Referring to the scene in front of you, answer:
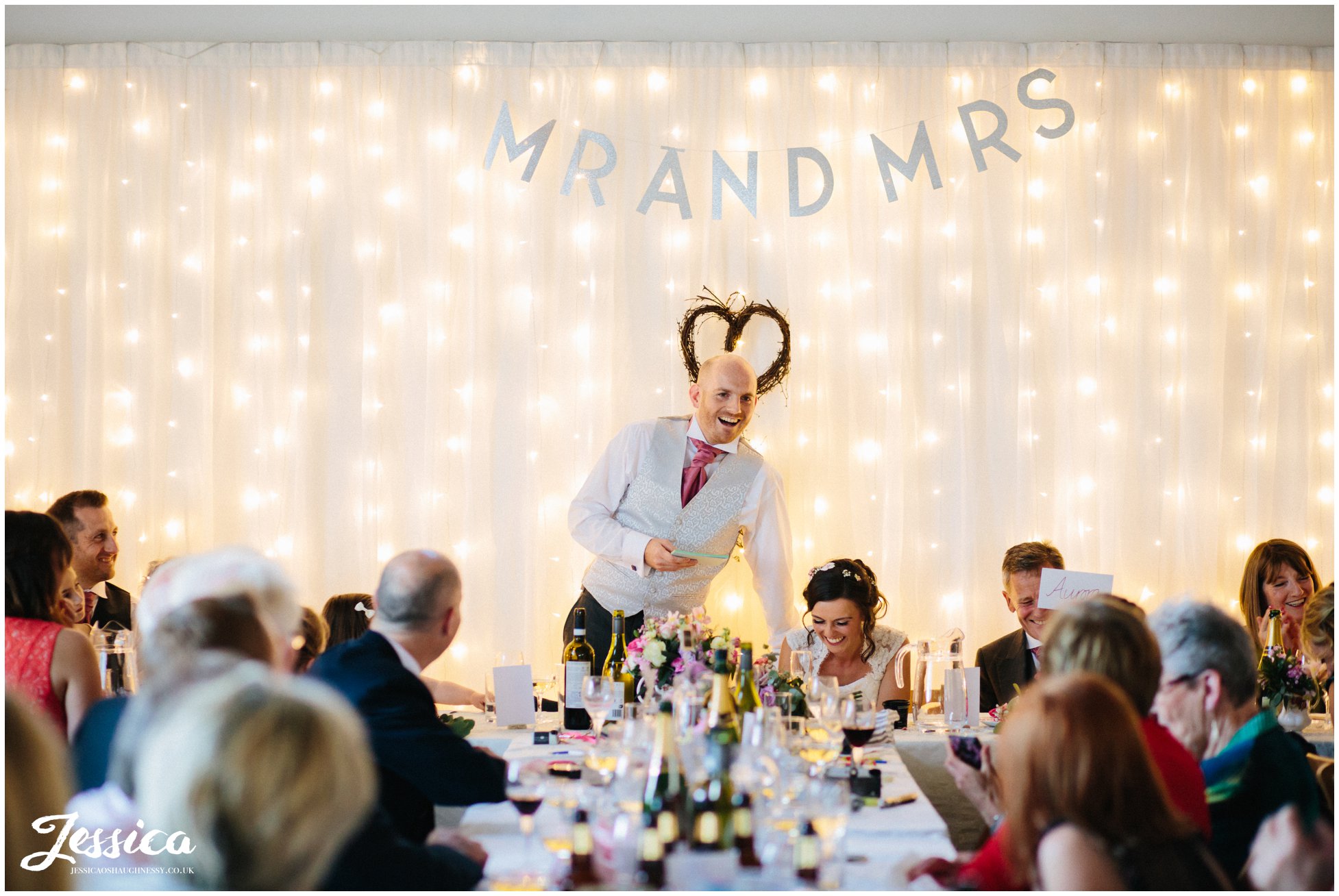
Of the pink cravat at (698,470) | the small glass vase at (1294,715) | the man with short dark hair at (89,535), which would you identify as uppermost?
the pink cravat at (698,470)

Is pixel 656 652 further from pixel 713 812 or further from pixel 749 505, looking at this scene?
pixel 749 505

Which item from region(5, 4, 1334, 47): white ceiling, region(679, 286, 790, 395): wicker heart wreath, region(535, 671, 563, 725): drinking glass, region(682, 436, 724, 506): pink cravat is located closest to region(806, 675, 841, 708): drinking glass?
region(535, 671, 563, 725): drinking glass

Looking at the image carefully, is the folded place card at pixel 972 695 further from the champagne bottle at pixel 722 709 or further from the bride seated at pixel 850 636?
the champagne bottle at pixel 722 709

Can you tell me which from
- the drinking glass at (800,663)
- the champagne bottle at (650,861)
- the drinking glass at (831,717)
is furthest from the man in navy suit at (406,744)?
the drinking glass at (800,663)

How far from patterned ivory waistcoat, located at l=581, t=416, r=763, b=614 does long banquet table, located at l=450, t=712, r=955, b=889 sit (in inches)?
68.7

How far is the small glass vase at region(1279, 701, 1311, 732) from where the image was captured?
285cm

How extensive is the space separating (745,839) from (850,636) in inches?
75.2

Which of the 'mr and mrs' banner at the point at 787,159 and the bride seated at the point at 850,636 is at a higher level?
the 'mr and mrs' banner at the point at 787,159

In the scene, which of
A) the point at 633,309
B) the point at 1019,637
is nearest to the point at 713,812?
the point at 1019,637

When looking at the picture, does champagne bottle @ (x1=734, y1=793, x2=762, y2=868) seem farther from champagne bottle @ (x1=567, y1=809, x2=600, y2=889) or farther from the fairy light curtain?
the fairy light curtain

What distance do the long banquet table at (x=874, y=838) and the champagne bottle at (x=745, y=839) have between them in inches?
2.4

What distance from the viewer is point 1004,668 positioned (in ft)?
12.3

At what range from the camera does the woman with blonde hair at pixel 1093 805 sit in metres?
1.38

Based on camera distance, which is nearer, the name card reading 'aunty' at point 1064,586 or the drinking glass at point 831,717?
the drinking glass at point 831,717
